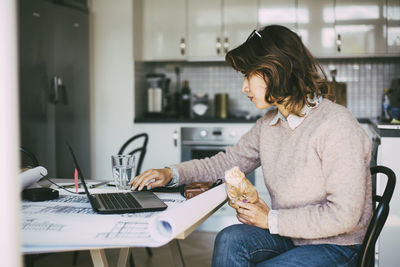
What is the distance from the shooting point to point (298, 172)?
4.45 feet

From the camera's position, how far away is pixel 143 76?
4.04 meters

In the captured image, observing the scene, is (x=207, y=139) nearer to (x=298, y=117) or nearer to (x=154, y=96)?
(x=154, y=96)

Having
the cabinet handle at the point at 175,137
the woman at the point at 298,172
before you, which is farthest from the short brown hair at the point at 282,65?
the cabinet handle at the point at 175,137

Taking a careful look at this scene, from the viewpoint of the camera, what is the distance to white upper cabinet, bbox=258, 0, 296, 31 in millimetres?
3734

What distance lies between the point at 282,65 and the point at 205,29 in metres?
2.57

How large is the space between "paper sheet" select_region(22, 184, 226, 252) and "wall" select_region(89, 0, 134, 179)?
2454 millimetres

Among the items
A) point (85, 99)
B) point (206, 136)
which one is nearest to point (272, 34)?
point (206, 136)

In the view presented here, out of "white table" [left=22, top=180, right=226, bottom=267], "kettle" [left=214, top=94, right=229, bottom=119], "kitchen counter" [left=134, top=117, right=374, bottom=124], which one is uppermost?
"kettle" [left=214, top=94, right=229, bottom=119]

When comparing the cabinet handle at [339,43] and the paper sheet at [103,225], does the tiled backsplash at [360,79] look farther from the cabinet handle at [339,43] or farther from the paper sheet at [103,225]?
the paper sheet at [103,225]

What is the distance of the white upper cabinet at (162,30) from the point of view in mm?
3873

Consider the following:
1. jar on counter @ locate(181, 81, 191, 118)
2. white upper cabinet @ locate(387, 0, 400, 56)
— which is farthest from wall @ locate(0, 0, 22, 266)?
white upper cabinet @ locate(387, 0, 400, 56)

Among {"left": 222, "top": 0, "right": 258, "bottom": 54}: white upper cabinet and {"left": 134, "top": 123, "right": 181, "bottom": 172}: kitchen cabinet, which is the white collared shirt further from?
{"left": 222, "top": 0, "right": 258, "bottom": 54}: white upper cabinet

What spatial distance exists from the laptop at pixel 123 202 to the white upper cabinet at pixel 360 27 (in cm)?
275

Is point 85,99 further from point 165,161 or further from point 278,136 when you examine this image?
point 278,136
